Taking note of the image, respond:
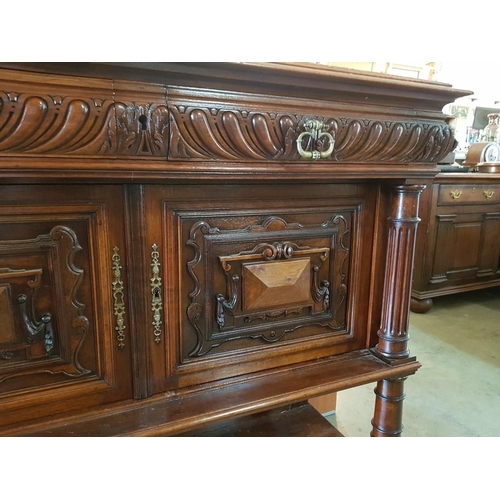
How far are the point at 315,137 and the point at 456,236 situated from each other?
1.55 m

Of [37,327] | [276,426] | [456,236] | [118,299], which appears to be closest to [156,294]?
[118,299]

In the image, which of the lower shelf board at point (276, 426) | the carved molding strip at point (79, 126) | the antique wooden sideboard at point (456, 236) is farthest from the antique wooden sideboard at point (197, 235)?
the antique wooden sideboard at point (456, 236)

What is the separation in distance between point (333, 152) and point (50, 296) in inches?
17.3

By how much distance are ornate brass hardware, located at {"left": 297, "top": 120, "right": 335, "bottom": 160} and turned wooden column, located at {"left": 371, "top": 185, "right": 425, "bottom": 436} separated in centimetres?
18

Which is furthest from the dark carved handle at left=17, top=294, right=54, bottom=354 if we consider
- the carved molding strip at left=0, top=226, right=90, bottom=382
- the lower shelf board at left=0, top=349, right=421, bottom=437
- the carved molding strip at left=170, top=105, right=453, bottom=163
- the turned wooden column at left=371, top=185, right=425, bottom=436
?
the turned wooden column at left=371, top=185, right=425, bottom=436

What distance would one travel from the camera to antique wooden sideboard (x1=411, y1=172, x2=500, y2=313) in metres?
1.70

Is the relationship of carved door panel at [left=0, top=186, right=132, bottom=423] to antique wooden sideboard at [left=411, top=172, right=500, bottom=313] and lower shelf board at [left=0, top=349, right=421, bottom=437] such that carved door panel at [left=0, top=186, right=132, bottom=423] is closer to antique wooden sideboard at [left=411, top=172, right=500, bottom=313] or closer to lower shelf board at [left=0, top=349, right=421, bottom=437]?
lower shelf board at [left=0, top=349, right=421, bottom=437]

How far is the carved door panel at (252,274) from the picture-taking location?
1.73ft

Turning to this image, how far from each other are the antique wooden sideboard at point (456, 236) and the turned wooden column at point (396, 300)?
3.73 feet

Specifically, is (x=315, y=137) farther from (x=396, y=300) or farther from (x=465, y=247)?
(x=465, y=247)

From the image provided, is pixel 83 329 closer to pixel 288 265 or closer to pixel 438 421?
pixel 288 265

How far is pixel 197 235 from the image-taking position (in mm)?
531

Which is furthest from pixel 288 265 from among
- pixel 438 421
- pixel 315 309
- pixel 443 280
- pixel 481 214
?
pixel 481 214

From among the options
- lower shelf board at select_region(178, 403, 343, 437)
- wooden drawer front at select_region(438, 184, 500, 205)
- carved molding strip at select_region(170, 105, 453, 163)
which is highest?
carved molding strip at select_region(170, 105, 453, 163)
